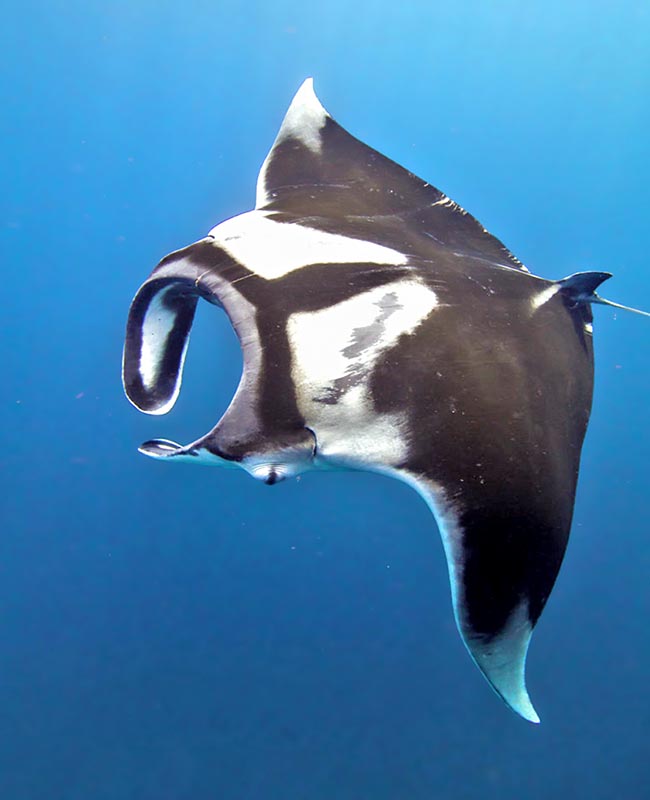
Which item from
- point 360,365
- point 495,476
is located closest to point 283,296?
point 360,365

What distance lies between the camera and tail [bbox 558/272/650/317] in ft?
6.11

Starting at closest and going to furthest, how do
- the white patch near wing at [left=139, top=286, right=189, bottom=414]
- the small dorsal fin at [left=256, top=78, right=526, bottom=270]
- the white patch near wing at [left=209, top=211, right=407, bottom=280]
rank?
the white patch near wing at [left=209, top=211, right=407, bottom=280]
the white patch near wing at [left=139, top=286, right=189, bottom=414]
the small dorsal fin at [left=256, top=78, right=526, bottom=270]

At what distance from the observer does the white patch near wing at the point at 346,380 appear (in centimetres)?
151

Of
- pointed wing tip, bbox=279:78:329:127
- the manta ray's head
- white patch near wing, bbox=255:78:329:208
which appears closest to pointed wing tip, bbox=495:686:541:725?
the manta ray's head

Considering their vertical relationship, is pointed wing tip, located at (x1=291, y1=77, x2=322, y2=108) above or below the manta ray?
above

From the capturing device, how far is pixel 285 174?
7.72ft

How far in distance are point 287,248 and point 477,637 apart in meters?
1.08

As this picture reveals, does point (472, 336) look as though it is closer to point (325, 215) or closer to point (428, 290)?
point (428, 290)

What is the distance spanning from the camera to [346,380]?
1538mm

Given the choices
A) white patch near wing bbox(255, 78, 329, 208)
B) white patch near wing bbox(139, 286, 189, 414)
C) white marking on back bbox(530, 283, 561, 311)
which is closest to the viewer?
white marking on back bbox(530, 283, 561, 311)

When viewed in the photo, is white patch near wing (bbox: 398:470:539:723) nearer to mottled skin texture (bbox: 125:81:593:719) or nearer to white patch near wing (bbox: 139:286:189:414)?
mottled skin texture (bbox: 125:81:593:719)

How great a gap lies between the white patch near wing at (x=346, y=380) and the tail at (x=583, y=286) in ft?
1.80

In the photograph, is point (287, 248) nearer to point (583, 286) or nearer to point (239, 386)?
point (239, 386)

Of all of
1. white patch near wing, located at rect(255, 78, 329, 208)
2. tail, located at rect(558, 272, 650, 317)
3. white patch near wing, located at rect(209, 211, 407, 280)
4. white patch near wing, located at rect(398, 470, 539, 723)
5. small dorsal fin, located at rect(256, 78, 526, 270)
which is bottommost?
white patch near wing, located at rect(398, 470, 539, 723)
